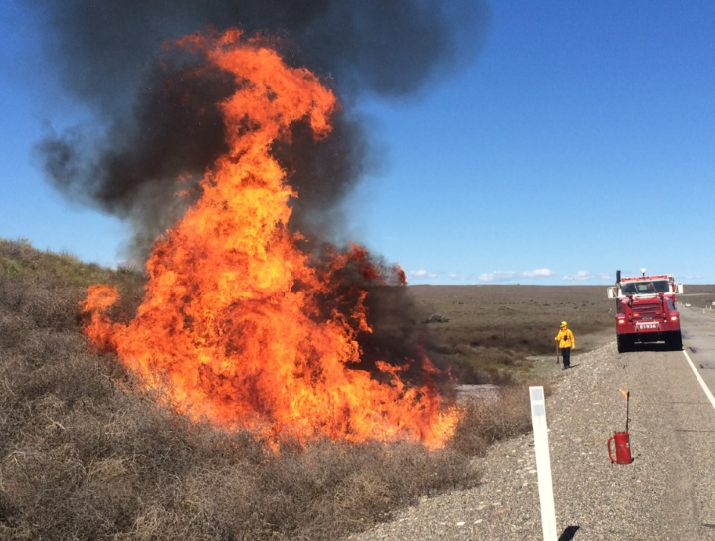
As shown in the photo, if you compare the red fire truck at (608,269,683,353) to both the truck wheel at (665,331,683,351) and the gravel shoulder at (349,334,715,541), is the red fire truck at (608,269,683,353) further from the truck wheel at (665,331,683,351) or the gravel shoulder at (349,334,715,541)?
the gravel shoulder at (349,334,715,541)

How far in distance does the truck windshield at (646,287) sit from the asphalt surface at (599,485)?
339 inches

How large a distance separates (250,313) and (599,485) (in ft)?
25.2

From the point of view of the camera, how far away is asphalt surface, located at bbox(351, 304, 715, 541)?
739cm

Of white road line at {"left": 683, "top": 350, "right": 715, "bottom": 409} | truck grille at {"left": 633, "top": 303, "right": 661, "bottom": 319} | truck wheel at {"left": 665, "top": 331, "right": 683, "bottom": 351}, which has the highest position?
truck grille at {"left": 633, "top": 303, "right": 661, "bottom": 319}

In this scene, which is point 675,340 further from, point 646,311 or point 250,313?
point 250,313

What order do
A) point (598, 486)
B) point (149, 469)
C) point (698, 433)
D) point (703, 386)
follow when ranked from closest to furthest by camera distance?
point (598, 486), point (149, 469), point (698, 433), point (703, 386)

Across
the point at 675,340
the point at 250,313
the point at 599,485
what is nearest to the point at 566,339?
the point at 675,340

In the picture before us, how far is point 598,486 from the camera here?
8.71 meters

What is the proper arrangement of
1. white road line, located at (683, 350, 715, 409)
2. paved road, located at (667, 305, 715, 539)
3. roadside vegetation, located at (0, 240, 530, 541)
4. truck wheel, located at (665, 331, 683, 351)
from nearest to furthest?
paved road, located at (667, 305, 715, 539), roadside vegetation, located at (0, 240, 530, 541), white road line, located at (683, 350, 715, 409), truck wheel, located at (665, 331, 683, 351)

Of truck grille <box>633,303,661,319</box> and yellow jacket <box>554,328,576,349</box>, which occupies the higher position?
truck grille <box>633,303,661,319</box>

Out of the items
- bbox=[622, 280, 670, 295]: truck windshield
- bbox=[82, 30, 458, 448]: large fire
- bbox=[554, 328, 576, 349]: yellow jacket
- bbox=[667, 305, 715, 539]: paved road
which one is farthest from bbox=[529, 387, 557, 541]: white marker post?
bbox=[622, 280, 670, 295]: truck windshield

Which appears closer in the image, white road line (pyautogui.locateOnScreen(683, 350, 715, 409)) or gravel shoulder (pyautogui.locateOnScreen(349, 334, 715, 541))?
gravel shoulder (pyautogui.locateOnScreen(349, 334, 715, 541))

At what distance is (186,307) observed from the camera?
521 inches

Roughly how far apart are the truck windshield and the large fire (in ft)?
41.0
